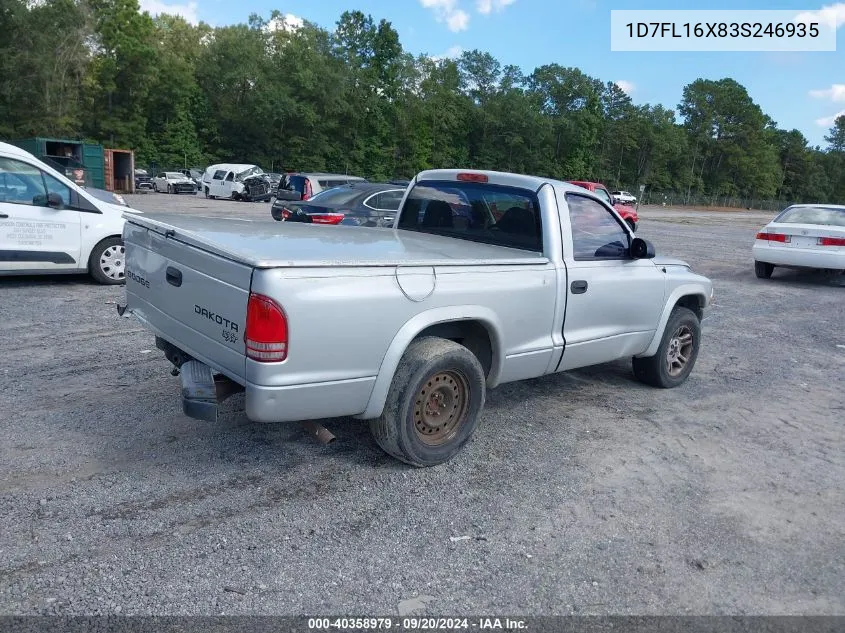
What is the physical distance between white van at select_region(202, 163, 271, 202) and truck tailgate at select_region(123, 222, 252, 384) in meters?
33.0

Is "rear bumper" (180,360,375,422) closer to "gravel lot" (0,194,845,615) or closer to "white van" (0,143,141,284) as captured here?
"gravel lot" (0,194,845,615)

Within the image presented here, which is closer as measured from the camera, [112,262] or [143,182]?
[112,262]

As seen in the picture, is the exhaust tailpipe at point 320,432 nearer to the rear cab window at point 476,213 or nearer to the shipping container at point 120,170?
the rear cab window at point 476,213

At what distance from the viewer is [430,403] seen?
434cm

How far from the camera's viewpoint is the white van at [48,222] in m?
8.68

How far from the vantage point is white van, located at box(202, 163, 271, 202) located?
36.6m

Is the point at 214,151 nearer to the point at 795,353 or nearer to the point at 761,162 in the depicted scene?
the point at 795,353

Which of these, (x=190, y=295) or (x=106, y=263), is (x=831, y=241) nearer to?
(x=106, y=263)

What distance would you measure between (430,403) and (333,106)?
212 feet

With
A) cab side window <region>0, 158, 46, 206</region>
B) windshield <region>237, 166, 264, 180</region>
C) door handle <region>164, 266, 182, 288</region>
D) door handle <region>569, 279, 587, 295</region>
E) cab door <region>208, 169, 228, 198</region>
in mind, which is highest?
windshield <region>237, 166, 264, 180</region>

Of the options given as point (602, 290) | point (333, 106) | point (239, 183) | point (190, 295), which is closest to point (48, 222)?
point (190, 295)

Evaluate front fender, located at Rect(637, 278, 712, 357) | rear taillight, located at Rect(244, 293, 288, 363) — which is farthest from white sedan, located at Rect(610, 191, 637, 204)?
rear taillight, located at Rect(244, 293, 288, 363)

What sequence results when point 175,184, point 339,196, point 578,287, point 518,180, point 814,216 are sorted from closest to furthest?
point 578,287
point 518,180
point 339,196
point 814,216
point 175,184

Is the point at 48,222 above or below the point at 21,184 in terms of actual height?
below
